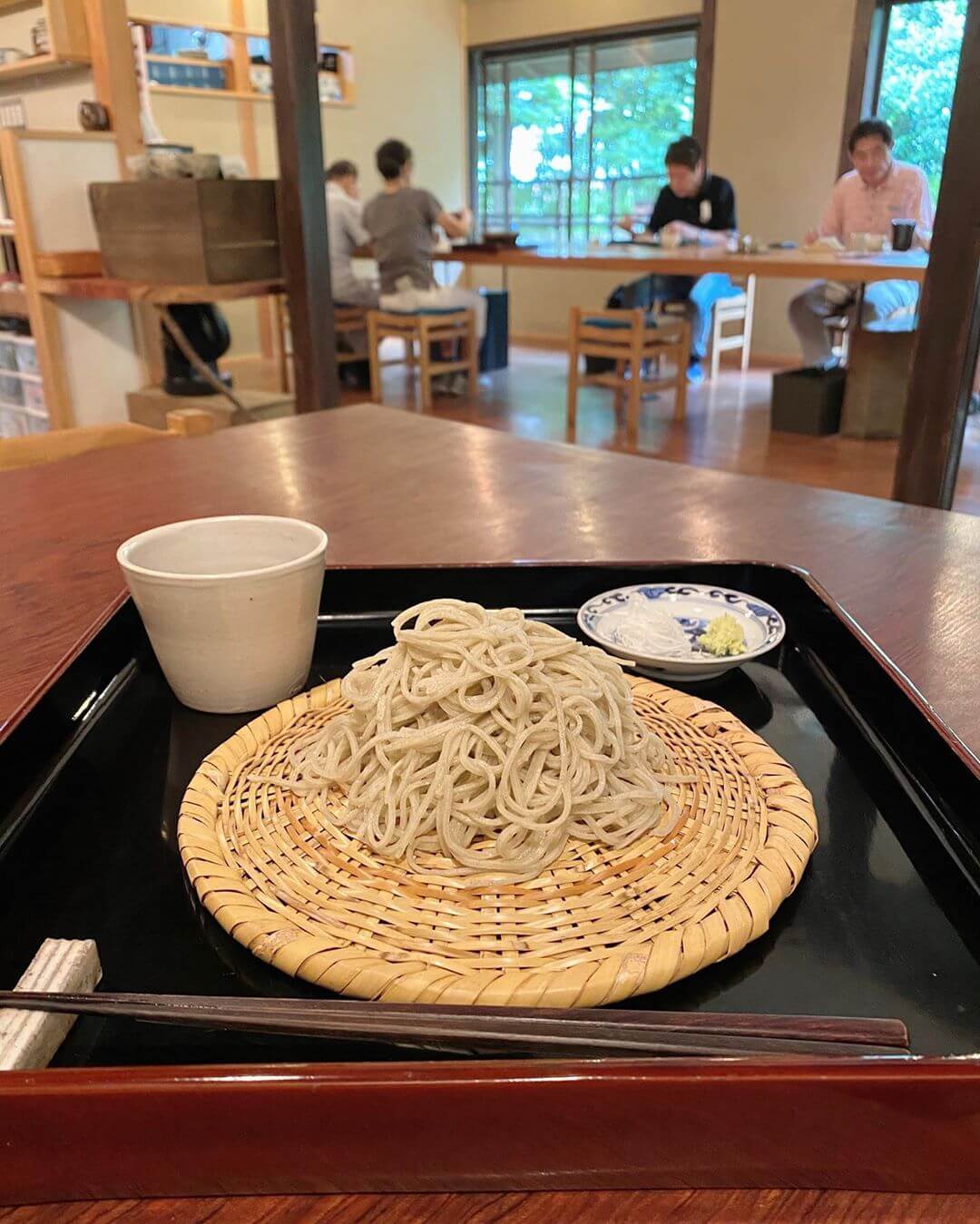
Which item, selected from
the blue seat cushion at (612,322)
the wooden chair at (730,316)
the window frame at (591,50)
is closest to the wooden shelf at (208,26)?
the window frame at (591,50)

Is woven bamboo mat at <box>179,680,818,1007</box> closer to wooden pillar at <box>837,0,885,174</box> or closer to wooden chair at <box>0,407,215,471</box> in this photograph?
wooden chair at <box>0,407,215,471</box>

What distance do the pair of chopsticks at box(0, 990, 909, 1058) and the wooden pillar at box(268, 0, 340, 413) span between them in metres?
3.01

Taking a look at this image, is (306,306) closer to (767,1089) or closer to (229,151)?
(767,1089)

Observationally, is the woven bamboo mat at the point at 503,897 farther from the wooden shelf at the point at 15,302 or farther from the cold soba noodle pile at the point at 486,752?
the wooden shelf at the point at 15,302

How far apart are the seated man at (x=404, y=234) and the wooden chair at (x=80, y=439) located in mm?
3710

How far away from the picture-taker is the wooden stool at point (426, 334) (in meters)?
5.07

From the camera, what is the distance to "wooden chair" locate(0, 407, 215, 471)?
158 cm

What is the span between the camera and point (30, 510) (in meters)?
1.15

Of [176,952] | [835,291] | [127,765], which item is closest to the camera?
[176,952]

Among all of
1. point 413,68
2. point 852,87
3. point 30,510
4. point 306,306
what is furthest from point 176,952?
point 413,68

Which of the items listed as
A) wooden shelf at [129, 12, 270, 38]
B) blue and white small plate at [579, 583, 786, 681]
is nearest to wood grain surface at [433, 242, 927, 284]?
wooden shelf at [129, 12, 270, 38]

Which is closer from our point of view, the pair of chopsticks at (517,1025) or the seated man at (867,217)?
the pair of chopsticks at (517,1025)

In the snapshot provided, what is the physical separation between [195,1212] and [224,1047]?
0.19 ft

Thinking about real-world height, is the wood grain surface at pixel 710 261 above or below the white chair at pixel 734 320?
above
